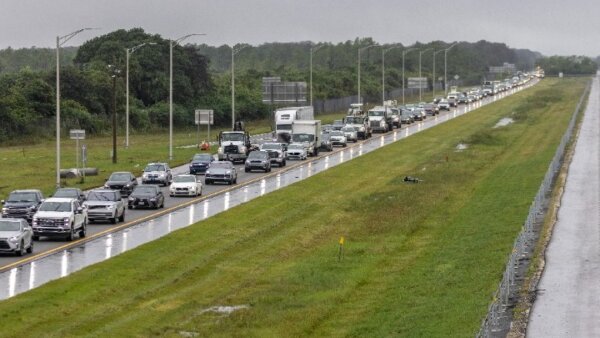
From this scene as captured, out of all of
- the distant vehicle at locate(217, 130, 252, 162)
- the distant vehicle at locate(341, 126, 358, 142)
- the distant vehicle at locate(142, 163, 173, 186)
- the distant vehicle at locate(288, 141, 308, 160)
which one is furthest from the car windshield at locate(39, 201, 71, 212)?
the distant vehicle at locate(341, 126, 358, 142)

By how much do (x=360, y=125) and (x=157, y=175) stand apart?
52.4 m

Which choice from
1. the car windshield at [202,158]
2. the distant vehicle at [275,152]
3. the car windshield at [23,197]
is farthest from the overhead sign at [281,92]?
the car windshield at [23,197]

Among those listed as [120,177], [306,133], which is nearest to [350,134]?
[306,133]

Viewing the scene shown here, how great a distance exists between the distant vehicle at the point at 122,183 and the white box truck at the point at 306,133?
3419 cm

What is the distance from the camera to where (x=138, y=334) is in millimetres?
33594

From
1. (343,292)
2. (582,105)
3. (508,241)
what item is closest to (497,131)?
(582,105)

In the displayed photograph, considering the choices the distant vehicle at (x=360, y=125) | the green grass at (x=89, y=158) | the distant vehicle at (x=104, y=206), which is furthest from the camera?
the distant vehicle at (x=360, y=125)

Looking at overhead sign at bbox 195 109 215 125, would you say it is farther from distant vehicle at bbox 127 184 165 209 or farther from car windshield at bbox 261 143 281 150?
distant vehicle at bbox 127 184 165 209

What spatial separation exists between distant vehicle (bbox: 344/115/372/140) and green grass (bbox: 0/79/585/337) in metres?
47.8

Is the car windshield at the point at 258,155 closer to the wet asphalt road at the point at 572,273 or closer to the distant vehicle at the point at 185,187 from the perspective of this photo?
the distant vehicle at the point at 185,187

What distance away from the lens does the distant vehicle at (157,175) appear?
260 ft

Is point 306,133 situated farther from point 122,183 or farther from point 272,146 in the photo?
point 122,183

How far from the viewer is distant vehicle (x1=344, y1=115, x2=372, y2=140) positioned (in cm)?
Answer: 12912

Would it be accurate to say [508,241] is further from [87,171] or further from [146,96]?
[146,96]
